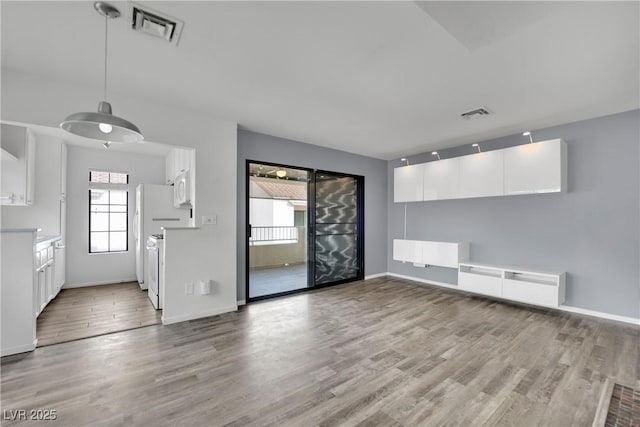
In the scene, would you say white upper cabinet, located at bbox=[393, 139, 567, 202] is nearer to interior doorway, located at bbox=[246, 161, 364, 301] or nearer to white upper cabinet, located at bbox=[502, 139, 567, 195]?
white upper cabinet, located at bbox=[502, 139, 567, 195]

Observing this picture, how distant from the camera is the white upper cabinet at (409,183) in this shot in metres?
5.34

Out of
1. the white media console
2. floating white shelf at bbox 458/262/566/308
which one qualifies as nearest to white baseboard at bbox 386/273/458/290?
the white media console

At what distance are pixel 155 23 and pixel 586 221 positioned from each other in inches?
210

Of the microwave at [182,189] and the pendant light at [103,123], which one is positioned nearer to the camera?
the pendant light at [103,123]

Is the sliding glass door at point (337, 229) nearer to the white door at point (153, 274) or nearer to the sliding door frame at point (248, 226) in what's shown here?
the sliding door frame at point (248, 226)

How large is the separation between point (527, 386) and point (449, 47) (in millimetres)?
2744

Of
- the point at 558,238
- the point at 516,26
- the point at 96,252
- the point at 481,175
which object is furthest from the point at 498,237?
the point at 96,252

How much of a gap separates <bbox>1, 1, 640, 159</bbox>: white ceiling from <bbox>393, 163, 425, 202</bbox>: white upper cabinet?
178cm

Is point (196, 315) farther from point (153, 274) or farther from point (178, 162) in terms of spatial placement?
point (178, 162)

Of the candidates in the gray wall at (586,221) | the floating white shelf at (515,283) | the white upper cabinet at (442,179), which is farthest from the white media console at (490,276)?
the white upper cabinet at (442,179)

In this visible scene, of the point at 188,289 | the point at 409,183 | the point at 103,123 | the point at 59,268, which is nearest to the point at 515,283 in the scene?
the point at 409,183

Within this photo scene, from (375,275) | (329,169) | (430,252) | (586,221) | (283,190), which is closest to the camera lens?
(586,221)

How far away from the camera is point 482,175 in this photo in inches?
175

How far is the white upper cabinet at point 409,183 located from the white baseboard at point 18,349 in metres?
5.56
